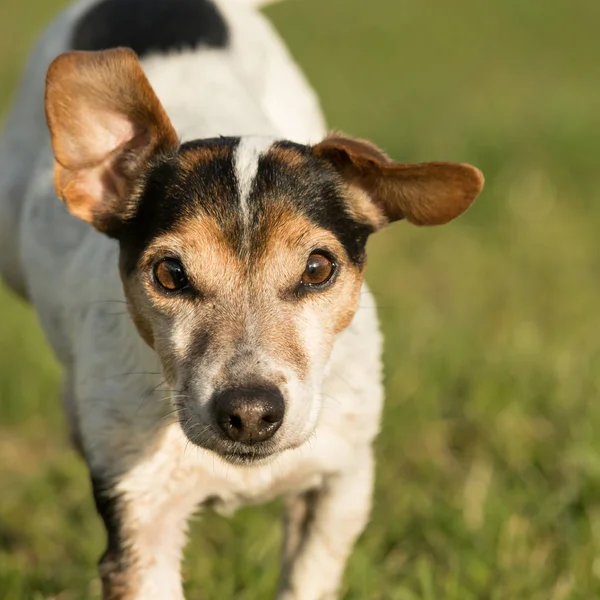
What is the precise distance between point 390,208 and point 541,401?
7.22 feet

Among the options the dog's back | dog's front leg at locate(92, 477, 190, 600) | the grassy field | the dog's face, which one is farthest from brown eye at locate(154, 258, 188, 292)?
the grassy field

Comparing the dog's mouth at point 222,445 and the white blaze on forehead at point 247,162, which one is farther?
the white blaze on forehead at point 247,162

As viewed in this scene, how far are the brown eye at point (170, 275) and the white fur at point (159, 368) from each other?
31 cm

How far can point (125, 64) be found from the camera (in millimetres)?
3482

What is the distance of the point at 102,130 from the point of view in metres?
3.75

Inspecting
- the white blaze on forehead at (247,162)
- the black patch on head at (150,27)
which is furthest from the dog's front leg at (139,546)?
the black patch on head at (150,27)

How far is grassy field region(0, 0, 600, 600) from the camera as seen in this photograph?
448 cm

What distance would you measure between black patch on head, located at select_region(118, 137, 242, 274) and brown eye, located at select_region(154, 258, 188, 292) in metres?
0.10

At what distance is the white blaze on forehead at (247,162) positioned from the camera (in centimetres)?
342

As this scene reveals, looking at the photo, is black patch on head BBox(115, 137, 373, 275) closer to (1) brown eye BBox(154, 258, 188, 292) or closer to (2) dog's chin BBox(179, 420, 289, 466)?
(1) brown eye BBox(154, 258, 188, 292)

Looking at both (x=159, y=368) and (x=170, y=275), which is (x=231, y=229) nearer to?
(x=170, y=275)

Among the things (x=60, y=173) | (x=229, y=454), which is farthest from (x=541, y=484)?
(x=60, y=173)

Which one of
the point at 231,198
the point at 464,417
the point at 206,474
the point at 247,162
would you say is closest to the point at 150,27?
the point at 247,162

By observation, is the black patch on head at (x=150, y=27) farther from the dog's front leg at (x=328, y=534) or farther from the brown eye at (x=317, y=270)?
the dog's front leg at (x=328, y=534)
